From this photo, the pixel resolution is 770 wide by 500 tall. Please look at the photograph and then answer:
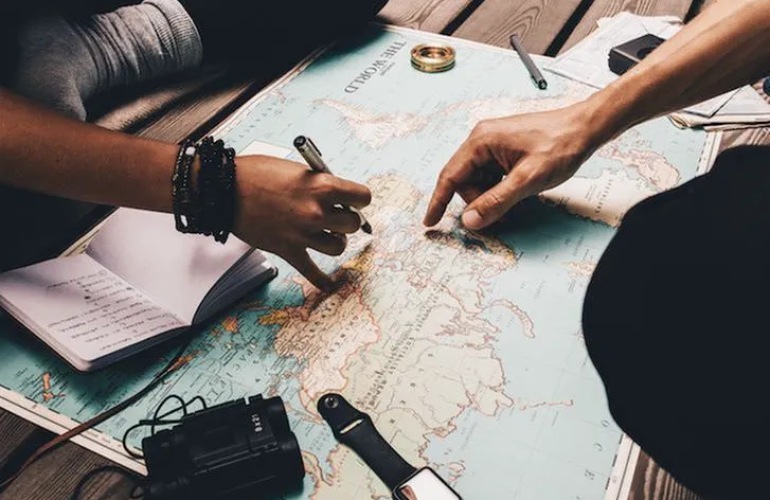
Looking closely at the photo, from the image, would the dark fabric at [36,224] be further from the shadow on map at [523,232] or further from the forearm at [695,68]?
the forearm at [695,68]

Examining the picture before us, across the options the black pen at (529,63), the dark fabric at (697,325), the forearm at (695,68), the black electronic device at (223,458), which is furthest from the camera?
the black pen at (529,63)

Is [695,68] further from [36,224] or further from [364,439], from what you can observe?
[36,224]

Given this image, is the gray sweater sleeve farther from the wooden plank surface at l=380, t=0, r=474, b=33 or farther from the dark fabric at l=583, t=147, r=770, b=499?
the dark fabric at l=583, t=147, r=770, b=499

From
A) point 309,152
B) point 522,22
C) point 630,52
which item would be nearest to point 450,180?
point 309,152

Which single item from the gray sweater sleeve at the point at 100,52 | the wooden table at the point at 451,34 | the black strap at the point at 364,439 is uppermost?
the gray sweater sleeve at the point at 100,52

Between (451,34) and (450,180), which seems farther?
(451,34)

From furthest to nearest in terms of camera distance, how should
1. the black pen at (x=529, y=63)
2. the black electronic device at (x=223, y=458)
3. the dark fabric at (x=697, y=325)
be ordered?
the black pen at (x=529, y=63) < the black electronic device at (x=223, y=458) < the dark fabric at (x=697, y=325)

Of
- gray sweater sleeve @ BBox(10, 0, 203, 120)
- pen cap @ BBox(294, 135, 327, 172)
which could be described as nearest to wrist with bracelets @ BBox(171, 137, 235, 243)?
pen cap @ BBox(294, 135, 327, 172)

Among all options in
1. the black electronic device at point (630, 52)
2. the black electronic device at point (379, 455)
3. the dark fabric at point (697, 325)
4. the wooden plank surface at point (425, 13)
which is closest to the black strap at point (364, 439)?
the black electronic device at point (379, 455)
